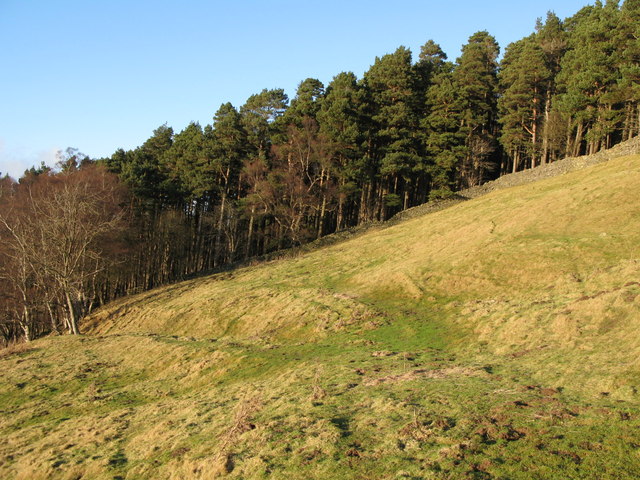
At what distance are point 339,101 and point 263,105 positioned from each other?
1452 centimetres

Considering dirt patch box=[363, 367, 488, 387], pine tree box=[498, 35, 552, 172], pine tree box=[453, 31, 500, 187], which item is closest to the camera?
dirt patch box=[363, 367, 488, 387]

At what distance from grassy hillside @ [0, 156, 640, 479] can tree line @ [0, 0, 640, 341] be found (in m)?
21.4

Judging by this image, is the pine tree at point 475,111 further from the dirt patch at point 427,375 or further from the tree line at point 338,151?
the dirt patch at point 427,375

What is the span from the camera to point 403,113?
6219 centimetres

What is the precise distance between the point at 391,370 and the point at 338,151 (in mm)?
46707

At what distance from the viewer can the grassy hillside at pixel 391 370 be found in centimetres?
938

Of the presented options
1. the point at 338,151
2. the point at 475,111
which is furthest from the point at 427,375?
the point at 475,111

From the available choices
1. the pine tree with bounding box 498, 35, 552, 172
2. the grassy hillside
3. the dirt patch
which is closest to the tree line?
the pine tree with bounding box 498, 35, 552, 172

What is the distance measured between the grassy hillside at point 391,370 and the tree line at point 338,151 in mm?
21356

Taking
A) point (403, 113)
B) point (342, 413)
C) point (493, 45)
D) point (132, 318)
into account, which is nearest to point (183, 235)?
point (132, 318)

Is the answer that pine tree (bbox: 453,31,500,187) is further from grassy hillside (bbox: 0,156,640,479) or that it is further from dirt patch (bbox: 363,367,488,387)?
dirt patch (bbox: 363,367,488,387)

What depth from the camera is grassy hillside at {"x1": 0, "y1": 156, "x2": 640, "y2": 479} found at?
9.38 m

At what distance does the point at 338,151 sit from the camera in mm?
59594

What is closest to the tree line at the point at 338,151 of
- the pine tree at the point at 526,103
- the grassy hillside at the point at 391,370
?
the pine tree at the point at 526,103
